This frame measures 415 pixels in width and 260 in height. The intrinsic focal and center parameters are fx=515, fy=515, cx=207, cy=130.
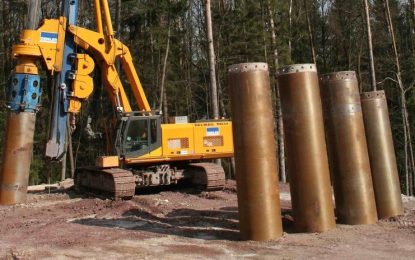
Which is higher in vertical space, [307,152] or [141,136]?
[141,136]

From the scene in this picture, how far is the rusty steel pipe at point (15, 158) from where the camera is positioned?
1277cm

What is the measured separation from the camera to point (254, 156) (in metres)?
7.59

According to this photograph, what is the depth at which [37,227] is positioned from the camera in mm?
9797

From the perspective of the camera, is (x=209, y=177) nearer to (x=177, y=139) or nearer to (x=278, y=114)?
(x=177, y=139)

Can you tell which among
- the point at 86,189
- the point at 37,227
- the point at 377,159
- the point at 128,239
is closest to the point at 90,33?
the point at 86,189

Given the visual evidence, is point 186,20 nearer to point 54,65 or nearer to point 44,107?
point 44,107

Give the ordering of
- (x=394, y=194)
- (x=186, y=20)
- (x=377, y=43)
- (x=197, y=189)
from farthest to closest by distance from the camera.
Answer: (x=377, y=43), (x=186, y=20), (x=197, y=189), (x=394, y=194)

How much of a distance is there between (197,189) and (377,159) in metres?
6.51

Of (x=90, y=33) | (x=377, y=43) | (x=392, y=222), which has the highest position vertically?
(x=377, y=43)

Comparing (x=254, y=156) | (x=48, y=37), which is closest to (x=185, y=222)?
(x=254, y=156)

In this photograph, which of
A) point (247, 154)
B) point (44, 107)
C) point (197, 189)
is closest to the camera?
point (247, 154)

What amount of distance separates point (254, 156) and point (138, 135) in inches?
262

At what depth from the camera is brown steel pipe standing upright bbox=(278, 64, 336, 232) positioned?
7871 millimetres

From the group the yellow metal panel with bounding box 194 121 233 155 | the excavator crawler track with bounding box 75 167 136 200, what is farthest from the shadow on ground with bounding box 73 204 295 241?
the yellow metal panel with bounding box 194 121 233 155
